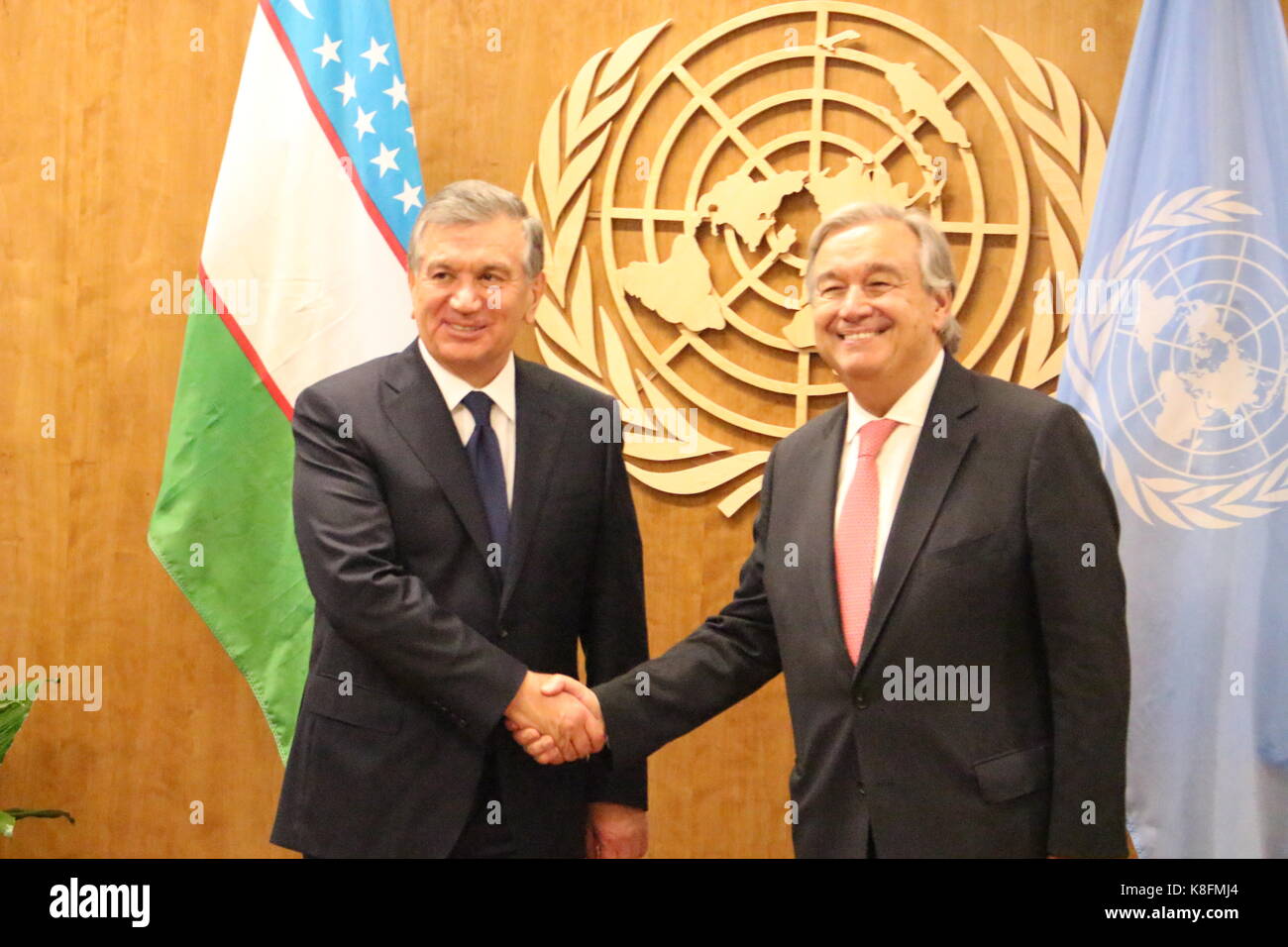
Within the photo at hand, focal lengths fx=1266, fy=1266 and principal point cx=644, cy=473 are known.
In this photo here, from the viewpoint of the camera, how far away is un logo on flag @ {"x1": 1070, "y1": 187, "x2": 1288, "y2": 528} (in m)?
2.96

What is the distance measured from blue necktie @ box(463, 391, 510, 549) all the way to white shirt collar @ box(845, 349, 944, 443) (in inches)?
25.0

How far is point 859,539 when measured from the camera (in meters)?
2.14

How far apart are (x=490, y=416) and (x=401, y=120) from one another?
1.24 metres

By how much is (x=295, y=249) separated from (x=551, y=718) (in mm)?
1596

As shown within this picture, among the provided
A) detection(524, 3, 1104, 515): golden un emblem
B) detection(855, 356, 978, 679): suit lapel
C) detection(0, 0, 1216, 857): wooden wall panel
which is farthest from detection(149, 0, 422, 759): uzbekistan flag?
detection(855, 356, 978, 679): suit lapel

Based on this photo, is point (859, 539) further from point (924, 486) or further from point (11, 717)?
point (11, 717)

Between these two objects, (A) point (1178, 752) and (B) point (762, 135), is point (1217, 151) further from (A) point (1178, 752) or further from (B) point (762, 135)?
(A) point (1178, 752)

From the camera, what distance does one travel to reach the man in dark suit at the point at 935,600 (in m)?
1.99

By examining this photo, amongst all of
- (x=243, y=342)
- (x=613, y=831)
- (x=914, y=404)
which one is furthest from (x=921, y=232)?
(x=243, y=342)

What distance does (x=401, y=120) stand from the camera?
327 centimetres

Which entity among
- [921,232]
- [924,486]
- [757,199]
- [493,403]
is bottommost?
[924,486]

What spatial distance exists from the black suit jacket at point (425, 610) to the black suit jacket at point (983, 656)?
A: 450mm

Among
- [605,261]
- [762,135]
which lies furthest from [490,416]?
[762,135]

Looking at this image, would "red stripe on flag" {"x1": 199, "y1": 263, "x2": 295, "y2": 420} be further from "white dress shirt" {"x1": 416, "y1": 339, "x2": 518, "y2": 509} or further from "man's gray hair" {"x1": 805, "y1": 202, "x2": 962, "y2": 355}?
"man's gray hair" {"x1": 805, "y1": 202, "x2": 962, "y2": 355}
